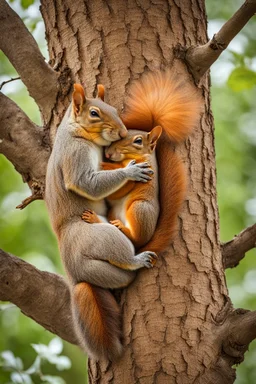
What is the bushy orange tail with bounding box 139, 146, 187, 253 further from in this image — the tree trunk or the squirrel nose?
the squirrel nose

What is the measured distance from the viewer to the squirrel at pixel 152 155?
2.81 meters

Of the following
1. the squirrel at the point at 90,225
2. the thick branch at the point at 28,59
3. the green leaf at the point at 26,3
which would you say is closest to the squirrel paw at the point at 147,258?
the squirrel at the point at 90,225

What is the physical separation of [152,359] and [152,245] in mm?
446

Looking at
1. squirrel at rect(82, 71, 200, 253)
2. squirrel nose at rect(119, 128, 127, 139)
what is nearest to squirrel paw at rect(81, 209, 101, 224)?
squirrel at rect(82, 71, 200, 253)

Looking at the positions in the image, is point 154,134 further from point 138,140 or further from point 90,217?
point 90,217

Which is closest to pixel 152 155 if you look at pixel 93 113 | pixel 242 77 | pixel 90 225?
pixel 93 113

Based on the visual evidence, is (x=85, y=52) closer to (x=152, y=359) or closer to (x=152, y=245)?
(x=152, y=245)

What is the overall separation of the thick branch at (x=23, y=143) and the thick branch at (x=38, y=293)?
17.5 inches

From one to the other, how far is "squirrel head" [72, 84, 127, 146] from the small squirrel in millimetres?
58

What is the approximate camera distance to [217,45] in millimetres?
2977

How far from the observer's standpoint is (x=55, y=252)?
6.44 m

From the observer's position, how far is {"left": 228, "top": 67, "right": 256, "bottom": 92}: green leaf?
3.66m

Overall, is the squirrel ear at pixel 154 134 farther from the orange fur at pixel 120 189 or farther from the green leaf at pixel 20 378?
the green leaf at pixel 20 378

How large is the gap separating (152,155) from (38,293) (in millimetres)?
784
